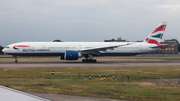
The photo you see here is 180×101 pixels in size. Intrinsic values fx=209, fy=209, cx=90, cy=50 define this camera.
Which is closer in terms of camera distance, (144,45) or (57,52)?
(57,52)

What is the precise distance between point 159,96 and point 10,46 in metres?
31.8

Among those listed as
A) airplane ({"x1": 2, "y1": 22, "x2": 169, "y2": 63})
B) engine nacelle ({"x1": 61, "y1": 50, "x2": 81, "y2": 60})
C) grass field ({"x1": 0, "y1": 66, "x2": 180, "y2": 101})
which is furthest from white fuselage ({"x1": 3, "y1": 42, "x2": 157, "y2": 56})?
grass field ({"x1": 0, "y1": 66, "x2": 180, "y2": 101})

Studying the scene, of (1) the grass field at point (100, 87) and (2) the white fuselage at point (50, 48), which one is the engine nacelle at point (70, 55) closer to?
(2) the white fuselage at point (50, 48)

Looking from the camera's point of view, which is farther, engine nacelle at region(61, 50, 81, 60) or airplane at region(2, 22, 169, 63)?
airplane at region(2, 22, 169, 63)

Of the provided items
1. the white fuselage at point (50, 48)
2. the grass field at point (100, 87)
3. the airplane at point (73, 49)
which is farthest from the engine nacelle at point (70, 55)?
the grass field at point (100, 87)

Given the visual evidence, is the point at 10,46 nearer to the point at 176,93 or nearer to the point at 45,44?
the point at 45,44

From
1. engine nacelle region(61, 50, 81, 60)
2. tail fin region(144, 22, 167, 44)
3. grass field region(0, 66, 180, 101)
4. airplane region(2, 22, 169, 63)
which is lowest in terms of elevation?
grass field region(0, 66, 180, 101)

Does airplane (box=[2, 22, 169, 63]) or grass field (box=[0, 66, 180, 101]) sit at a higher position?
airplane (box=[2, 22, 169, 63])

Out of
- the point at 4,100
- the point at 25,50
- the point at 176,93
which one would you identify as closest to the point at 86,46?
the point at 25,50

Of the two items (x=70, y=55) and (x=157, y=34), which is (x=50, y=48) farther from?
(x=157, y=34)

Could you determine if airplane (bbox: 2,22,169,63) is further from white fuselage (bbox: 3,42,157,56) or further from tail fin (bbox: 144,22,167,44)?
tail fin (bbox: 144,22,167,44)

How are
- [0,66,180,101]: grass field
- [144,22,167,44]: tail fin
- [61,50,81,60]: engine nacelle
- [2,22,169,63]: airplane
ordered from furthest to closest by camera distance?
1. [144,22,167,44]: tail fin
2. [2,22,169,63]: airplane
3. [61,50,81,60]: engine nacelle
4. [0,66,180,101]: grass field

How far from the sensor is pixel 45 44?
126 ft

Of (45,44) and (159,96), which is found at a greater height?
(45,44)
